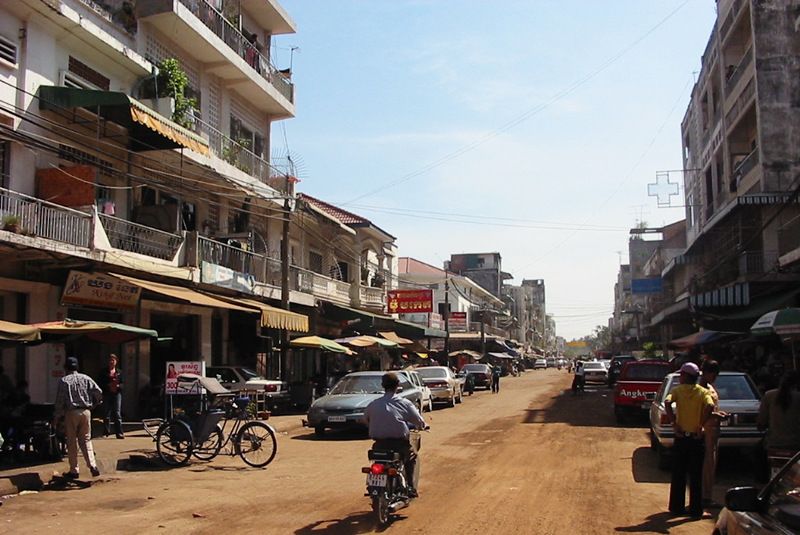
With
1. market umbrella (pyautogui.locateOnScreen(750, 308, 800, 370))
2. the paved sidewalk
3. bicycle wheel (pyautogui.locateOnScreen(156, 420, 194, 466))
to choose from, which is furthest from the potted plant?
market umbrella (pyautogui.locateOnScreen(750, 308, 800, 370))

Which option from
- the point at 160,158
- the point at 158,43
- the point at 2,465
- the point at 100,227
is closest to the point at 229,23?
the point at 158,43

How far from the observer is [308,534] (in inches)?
299

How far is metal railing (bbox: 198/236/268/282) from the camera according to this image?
2217 cm

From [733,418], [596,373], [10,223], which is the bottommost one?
[596,373]

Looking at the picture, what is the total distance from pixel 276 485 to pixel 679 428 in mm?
5622

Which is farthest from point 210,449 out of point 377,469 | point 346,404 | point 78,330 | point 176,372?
point 377,469

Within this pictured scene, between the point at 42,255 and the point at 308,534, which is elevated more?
the point at 42,255

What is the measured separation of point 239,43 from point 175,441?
54.3 ft

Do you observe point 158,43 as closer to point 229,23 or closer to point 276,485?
point 229,23

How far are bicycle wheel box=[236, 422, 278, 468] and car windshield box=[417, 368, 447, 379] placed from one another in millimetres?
17165

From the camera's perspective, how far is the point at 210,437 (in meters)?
13.2

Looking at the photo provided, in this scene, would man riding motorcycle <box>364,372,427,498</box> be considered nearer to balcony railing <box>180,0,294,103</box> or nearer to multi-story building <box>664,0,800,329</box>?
balcony railing <box>180,0,294,103</box>

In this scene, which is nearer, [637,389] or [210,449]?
[210,449]

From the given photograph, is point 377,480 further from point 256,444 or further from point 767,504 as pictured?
point 256,444
